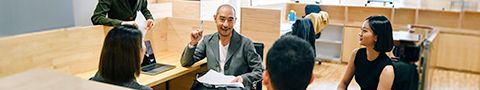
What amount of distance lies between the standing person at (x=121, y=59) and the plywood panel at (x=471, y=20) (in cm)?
126

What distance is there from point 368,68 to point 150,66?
4.28ft

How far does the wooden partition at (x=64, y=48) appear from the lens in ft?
6.67

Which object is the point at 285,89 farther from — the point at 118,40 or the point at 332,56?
the point at 332,56

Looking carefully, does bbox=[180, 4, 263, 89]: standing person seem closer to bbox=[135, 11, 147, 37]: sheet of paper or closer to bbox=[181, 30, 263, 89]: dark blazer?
bbox=[181, 30, 263, 89]: dark blazer

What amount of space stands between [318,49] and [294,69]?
15.5 feet

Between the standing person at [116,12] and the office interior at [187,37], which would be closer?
the office interior at [187,37]

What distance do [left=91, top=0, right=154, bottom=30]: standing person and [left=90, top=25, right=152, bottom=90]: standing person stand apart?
24.3 inches

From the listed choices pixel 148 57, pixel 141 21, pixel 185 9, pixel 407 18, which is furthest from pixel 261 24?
pixel 407 18

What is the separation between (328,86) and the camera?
177 inches

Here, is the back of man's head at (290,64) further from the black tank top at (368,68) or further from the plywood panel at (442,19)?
the black tank top at (368,68)

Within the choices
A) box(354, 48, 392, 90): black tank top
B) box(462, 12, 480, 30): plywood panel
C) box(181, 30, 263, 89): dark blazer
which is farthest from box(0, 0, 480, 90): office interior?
box(354, 48, 392, 90): black tank top

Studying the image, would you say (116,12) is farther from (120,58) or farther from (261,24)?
(261,24)

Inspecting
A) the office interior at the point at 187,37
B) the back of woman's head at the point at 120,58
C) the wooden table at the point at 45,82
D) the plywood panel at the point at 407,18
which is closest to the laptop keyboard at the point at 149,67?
the office interior at the point at 187,37

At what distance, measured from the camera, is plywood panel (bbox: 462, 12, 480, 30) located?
40.5 inches
